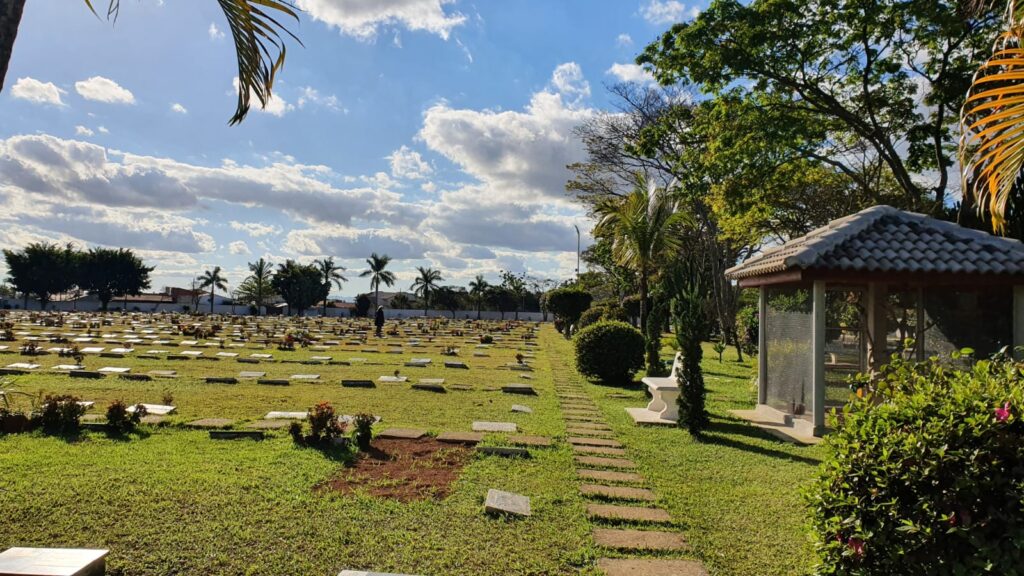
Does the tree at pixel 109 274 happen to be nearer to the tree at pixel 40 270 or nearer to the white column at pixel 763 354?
the tree at pixel 40 270

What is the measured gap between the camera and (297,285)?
71125 millimetres

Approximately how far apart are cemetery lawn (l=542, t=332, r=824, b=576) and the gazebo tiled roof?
2.51m

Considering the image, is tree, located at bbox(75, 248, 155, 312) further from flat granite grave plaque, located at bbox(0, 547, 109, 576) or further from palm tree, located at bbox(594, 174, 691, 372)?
flat granite grave plaque, located at bbox(0, 547, 109, 576)

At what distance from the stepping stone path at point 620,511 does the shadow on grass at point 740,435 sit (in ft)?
4.67

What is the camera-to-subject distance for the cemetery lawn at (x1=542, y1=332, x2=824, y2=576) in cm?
396

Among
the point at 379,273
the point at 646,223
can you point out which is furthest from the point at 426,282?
the point at 646,223

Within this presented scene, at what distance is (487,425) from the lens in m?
8.02

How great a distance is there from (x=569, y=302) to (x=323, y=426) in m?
25.6

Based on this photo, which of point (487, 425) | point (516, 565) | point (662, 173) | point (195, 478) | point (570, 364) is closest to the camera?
point (516, 565)

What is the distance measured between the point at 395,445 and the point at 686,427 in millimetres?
4295

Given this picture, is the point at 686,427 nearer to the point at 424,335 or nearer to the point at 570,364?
the point at 570,364

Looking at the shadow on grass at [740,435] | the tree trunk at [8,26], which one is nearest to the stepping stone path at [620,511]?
the shadow on grass at [740,435]

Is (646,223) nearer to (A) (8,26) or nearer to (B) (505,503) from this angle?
(B) (505,503)

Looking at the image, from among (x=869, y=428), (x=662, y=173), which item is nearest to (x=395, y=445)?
(x=869, y=428)
